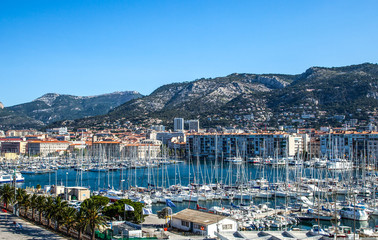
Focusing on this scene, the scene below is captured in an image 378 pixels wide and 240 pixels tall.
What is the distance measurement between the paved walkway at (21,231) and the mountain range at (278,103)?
4248 inches

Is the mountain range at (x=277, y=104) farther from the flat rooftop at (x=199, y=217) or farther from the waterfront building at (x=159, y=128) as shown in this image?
the flat rooftop at (x=199, y=217)

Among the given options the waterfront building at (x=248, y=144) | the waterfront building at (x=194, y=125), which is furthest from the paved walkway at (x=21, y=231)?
the waterfront building at (x=194, y=125)

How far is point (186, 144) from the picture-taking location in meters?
118

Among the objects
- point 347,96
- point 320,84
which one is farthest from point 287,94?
point 347,96

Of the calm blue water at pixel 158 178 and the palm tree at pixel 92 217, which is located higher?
the palm tree at pixel 92 217

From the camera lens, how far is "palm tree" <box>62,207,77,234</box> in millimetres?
23016

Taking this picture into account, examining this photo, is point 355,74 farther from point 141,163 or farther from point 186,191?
point 186,191

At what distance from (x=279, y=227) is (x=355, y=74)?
452 ft

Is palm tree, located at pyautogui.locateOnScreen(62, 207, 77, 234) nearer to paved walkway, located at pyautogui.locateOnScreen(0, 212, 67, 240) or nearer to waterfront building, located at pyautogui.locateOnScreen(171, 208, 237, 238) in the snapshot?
paved walkway, located at pyautogui.locateOnScreen(0, 212, 67, 240)

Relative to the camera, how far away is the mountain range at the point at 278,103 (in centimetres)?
13325

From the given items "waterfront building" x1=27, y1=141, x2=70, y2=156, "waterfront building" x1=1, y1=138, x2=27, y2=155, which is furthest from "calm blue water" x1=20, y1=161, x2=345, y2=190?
"waterfront building" x1=1, y1=138, x2=27, y2=155

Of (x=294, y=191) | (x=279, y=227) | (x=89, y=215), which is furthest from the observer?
(x=294, y=191)

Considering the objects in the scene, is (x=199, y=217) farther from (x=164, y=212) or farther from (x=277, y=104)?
(x=277, y=104)

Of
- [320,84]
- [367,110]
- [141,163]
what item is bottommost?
[141,163]
